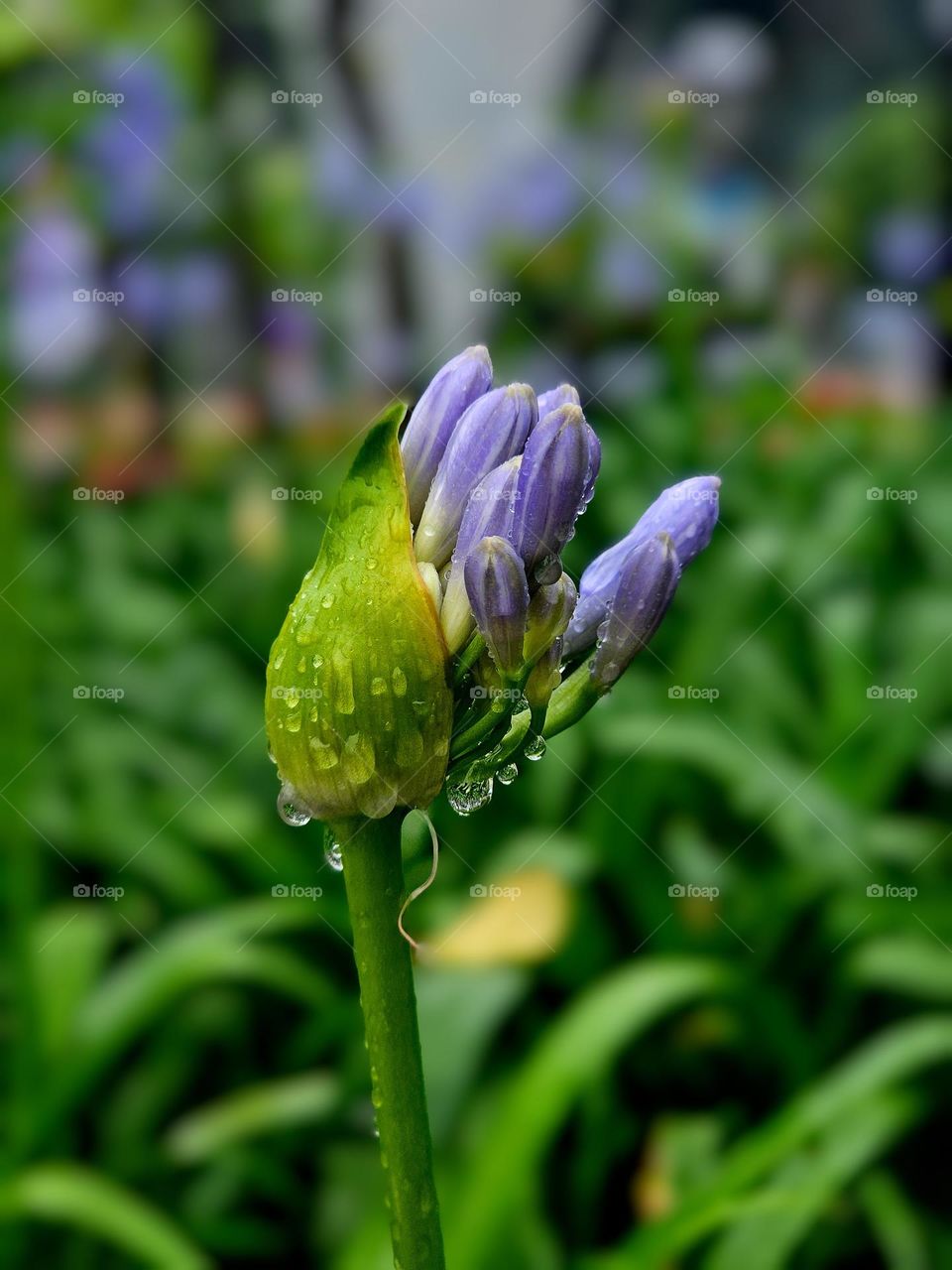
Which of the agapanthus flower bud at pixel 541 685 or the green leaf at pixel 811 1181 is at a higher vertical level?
the agapanthus flower bud at pixel 541 685

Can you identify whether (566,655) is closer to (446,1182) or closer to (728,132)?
(446,1182)

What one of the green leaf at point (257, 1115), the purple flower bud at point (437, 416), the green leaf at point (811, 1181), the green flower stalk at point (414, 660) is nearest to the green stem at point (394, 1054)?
the green flower stalk at point (414, 660)

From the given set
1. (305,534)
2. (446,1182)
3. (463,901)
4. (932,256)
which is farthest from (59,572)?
(932,256)

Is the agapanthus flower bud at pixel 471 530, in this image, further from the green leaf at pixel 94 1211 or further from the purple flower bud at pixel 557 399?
the green leaf at pixel 94 1211

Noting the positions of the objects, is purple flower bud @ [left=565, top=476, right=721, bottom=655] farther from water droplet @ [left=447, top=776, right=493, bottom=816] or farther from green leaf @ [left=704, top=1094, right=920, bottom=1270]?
green leaf @ [left=704, top=1094, right=920, bottom=1270]

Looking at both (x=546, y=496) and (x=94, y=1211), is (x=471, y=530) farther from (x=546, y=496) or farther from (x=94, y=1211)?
(x=94, y=1211)

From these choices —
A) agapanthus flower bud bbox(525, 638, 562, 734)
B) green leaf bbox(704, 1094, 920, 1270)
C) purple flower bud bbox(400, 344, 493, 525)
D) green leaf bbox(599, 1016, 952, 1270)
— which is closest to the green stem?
agapanthus flower bud bbox(525, 638, 562, 734)
